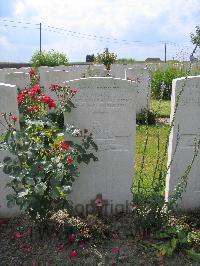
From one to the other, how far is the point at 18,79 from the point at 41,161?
6.37 meters

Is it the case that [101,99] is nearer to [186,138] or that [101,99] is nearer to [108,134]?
[108,134]

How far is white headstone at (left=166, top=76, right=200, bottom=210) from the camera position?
4164 mm

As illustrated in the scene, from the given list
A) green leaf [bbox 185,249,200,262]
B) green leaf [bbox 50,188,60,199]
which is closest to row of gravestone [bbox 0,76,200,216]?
green leaf [bbox 50,188,60,199]

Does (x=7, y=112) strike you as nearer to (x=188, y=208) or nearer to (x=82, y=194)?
(x=82, y=194)

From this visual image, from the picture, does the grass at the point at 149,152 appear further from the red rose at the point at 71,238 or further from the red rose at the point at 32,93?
the red rose at the point at 32,93

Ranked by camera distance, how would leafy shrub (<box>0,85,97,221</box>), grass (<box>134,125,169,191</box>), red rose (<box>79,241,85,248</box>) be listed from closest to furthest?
leafy shrub (<box>0,85,97,221</box>) < red rose (<box>79,241,85,248</box>) < grass (<box>134,125,169,191</box>)

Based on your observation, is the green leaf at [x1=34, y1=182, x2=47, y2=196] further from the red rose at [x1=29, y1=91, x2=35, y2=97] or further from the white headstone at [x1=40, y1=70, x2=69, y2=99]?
the white headstone at [x1=40, y1=70, x2=69, y2=99]

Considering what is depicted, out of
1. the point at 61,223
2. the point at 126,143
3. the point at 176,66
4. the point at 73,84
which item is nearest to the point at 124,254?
the point at 61,223

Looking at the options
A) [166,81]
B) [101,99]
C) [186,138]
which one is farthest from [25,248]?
[166,81]

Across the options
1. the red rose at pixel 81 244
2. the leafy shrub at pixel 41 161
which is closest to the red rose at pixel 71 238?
the red rose at pixel 81 244

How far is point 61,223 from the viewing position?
3930 millimetres

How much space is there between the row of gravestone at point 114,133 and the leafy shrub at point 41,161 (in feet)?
0.51

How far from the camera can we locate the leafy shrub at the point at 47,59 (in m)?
24.8

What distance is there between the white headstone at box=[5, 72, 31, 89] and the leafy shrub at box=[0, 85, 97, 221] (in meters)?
5.75
